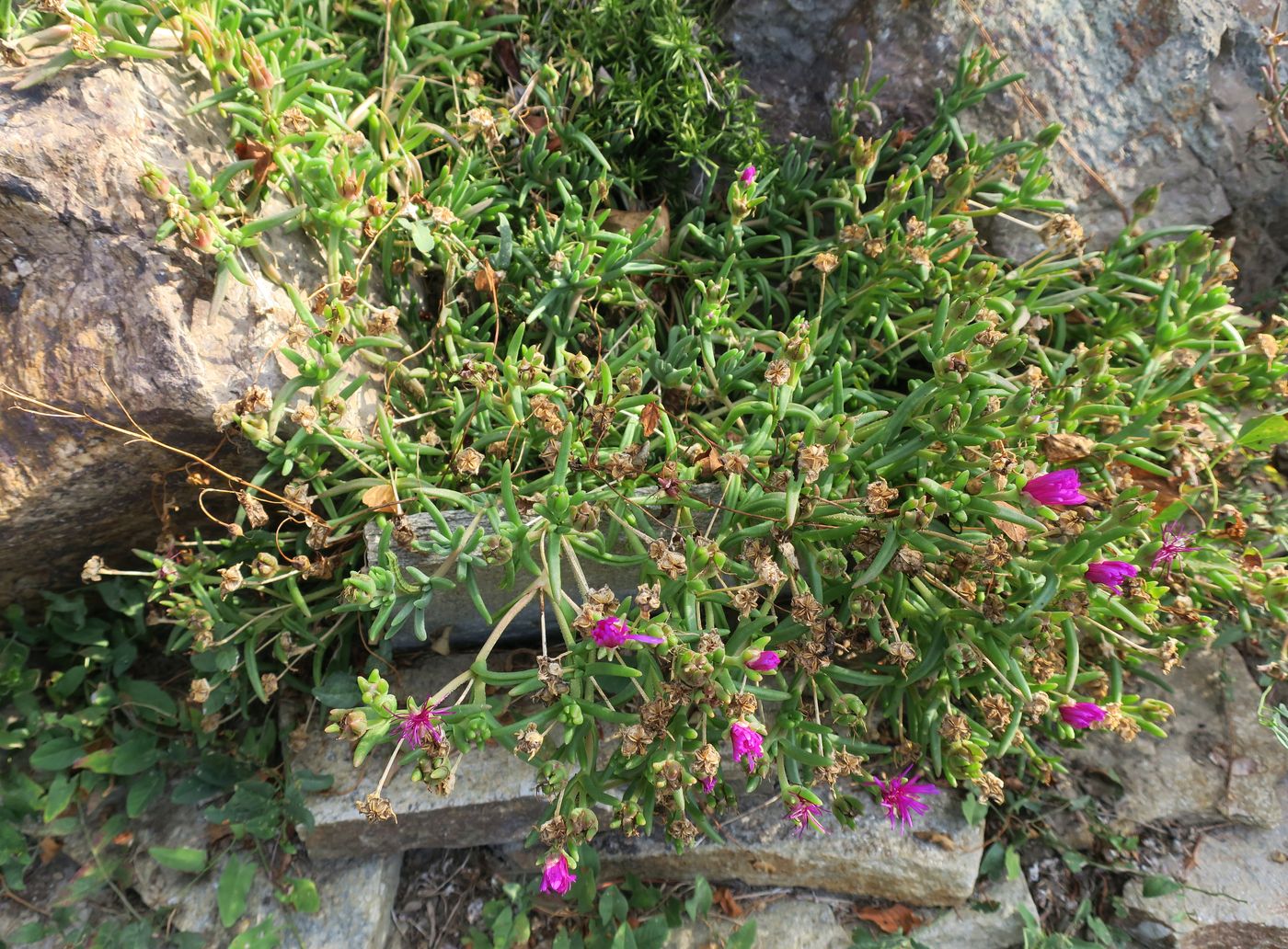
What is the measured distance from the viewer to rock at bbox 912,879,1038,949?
8.77ft

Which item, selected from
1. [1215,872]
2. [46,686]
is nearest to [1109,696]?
[1215,872]

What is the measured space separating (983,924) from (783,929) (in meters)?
0.63

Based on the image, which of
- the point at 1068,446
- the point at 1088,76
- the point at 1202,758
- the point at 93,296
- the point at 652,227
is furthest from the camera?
the point at 1088,76

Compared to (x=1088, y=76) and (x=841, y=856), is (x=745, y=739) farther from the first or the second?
(x=1088, y=76)

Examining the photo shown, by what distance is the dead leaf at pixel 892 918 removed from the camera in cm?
270

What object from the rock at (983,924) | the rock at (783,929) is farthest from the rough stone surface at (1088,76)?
the rock at (783,929)

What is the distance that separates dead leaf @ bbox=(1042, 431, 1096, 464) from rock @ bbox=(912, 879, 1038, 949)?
1520 mm

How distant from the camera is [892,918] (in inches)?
107

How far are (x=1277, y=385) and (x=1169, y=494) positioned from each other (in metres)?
0.47

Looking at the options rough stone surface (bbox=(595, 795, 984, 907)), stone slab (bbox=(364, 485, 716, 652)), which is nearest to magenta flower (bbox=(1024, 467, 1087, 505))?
stone slab (bbox=(364, 485, 716, 652))

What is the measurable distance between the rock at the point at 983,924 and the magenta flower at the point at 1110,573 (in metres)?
1.31

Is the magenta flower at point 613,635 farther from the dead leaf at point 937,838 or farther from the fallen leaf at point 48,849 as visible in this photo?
the fallen leaf at point 48,849

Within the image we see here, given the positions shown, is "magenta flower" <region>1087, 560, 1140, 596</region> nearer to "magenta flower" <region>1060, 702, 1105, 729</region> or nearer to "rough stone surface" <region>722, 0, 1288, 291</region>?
"magenta flower" <region>1060, 702, 1105, 729</region>

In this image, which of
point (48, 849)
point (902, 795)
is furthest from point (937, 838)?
point (48, 849)
